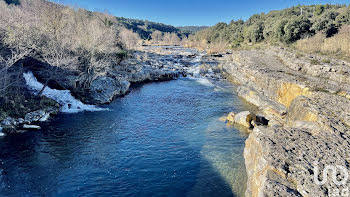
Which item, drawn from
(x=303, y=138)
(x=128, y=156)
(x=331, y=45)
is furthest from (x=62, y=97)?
(x=331, y=45)

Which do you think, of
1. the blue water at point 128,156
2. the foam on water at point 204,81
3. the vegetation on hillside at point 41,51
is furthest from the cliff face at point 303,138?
the vegetation on hillside at point 41,51

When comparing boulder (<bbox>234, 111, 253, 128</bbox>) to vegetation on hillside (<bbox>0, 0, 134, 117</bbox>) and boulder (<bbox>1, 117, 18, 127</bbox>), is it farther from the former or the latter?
boulder (<bbox>1, 117, 18, 127</bbox>)

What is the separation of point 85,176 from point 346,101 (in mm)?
15198

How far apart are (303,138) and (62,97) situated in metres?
19.7

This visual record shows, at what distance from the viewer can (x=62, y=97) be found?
2067 centimetres

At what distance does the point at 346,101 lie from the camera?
13172 millimetres

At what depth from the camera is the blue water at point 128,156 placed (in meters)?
9.88

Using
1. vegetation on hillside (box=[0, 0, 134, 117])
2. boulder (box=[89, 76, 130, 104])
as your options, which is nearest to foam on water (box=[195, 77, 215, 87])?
boulder (box=[89, 76, 130, 104])

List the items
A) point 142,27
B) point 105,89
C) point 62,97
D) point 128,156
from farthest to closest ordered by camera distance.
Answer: point 142,27
point 105,89
point 62,97
point 128,156

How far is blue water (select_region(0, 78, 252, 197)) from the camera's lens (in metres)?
9.88

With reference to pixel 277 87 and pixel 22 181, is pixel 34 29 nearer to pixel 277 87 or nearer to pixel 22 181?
pixel 22 181

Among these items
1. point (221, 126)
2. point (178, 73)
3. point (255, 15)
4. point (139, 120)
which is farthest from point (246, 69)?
point (255, 15)

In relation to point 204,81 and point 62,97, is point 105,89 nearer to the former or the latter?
point 62,97

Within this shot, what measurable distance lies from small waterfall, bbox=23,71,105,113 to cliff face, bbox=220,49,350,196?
15250 millimetres
